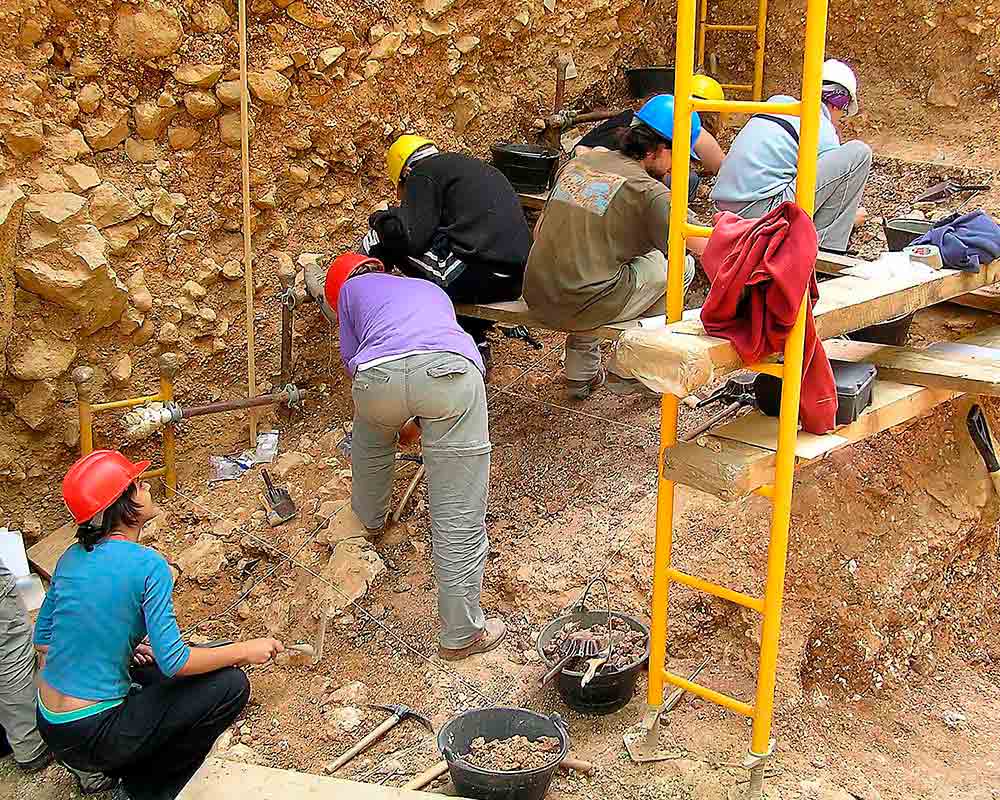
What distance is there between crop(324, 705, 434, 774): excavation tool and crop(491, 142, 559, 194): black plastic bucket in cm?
336

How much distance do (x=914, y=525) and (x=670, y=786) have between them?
1.77 metres

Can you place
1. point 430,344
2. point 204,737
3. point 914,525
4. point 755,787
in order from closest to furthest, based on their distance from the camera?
point 755,787
point 204,737
point 430,344
point 914,525

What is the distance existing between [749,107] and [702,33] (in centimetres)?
495

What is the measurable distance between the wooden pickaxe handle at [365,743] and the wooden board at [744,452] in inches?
65.4

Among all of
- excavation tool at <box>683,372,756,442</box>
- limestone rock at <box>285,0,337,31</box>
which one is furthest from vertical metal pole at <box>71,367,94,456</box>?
excavation tool at <box>683,372,756,442</box>

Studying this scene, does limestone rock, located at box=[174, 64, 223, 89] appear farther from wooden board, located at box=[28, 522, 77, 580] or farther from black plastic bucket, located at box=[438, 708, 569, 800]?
black plastic bucket, located at box=[438, 708, 569, 800]

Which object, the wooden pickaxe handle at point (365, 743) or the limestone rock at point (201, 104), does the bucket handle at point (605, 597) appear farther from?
the limestone rock at point (201, 104)

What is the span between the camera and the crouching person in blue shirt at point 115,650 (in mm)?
3725

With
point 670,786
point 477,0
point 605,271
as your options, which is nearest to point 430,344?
point 605,271

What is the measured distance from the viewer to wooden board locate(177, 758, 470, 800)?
11.4 ft

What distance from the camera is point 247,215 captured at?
226 inches

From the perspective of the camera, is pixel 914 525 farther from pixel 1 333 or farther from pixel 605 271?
pixel 1 333

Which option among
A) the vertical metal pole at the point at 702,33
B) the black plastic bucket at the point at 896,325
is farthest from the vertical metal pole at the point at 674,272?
the vertical metal pole at the point at 702,33

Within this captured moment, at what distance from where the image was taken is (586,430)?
5695 mm
